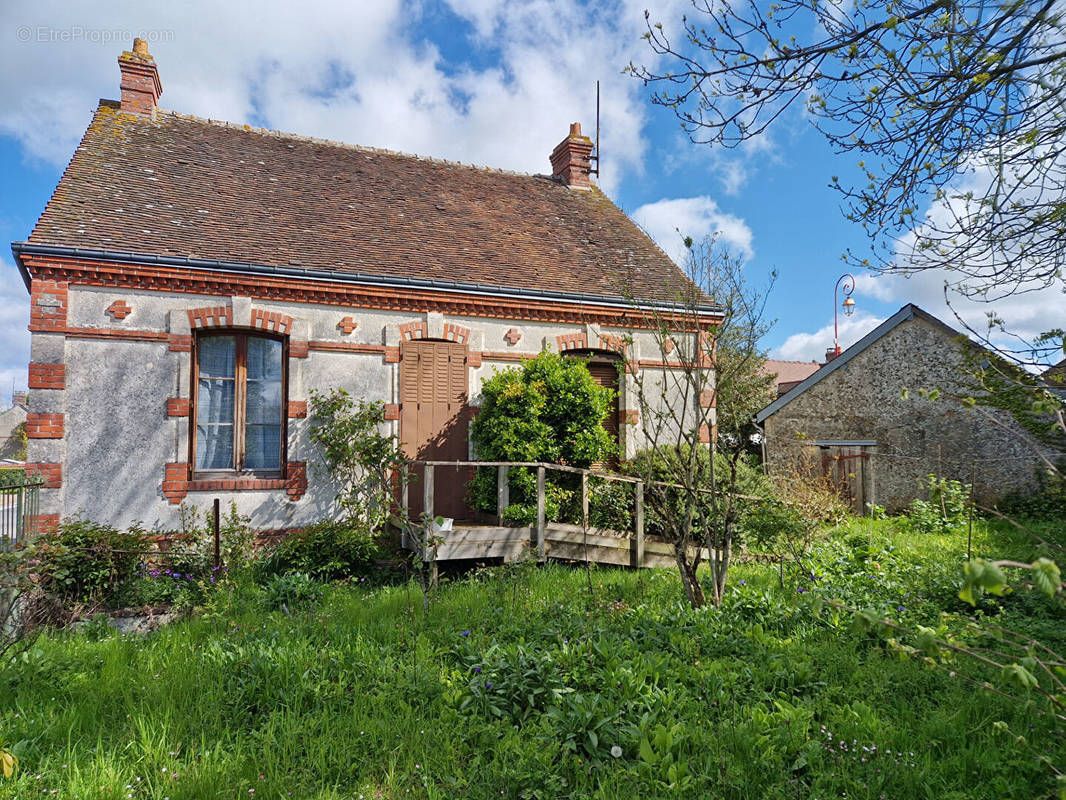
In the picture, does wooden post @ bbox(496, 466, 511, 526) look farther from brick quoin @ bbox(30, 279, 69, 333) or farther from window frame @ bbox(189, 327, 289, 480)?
brick quoin @ bbox(30, 279, 69, 333)

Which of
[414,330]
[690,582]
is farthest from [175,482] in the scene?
[690,582]

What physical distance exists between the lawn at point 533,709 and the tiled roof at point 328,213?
14.5ft

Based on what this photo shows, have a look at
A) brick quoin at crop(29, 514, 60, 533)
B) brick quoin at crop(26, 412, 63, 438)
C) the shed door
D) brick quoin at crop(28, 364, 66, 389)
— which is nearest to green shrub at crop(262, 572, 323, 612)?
brick quoin at crop(29, 514, 60, 533)

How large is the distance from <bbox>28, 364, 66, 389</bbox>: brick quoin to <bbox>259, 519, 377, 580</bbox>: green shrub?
12.0ft

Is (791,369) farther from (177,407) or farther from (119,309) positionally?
(119,309)

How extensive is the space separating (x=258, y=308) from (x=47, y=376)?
9.22 ft

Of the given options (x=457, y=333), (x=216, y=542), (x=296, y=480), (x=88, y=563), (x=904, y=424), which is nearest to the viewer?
(x=88, y=563)

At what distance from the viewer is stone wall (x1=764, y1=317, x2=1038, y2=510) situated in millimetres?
13234

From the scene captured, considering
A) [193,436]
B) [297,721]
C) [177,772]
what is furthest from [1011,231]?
[193,436]

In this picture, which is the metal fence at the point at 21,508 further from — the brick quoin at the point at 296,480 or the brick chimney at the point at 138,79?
the brick chimney at the point at 138,79

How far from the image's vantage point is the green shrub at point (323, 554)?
27.8 ft

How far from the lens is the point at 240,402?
9.68m

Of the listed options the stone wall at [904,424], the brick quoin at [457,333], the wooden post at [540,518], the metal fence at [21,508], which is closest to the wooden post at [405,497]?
the wooden post at [540,518]

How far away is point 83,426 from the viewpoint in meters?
8.75
